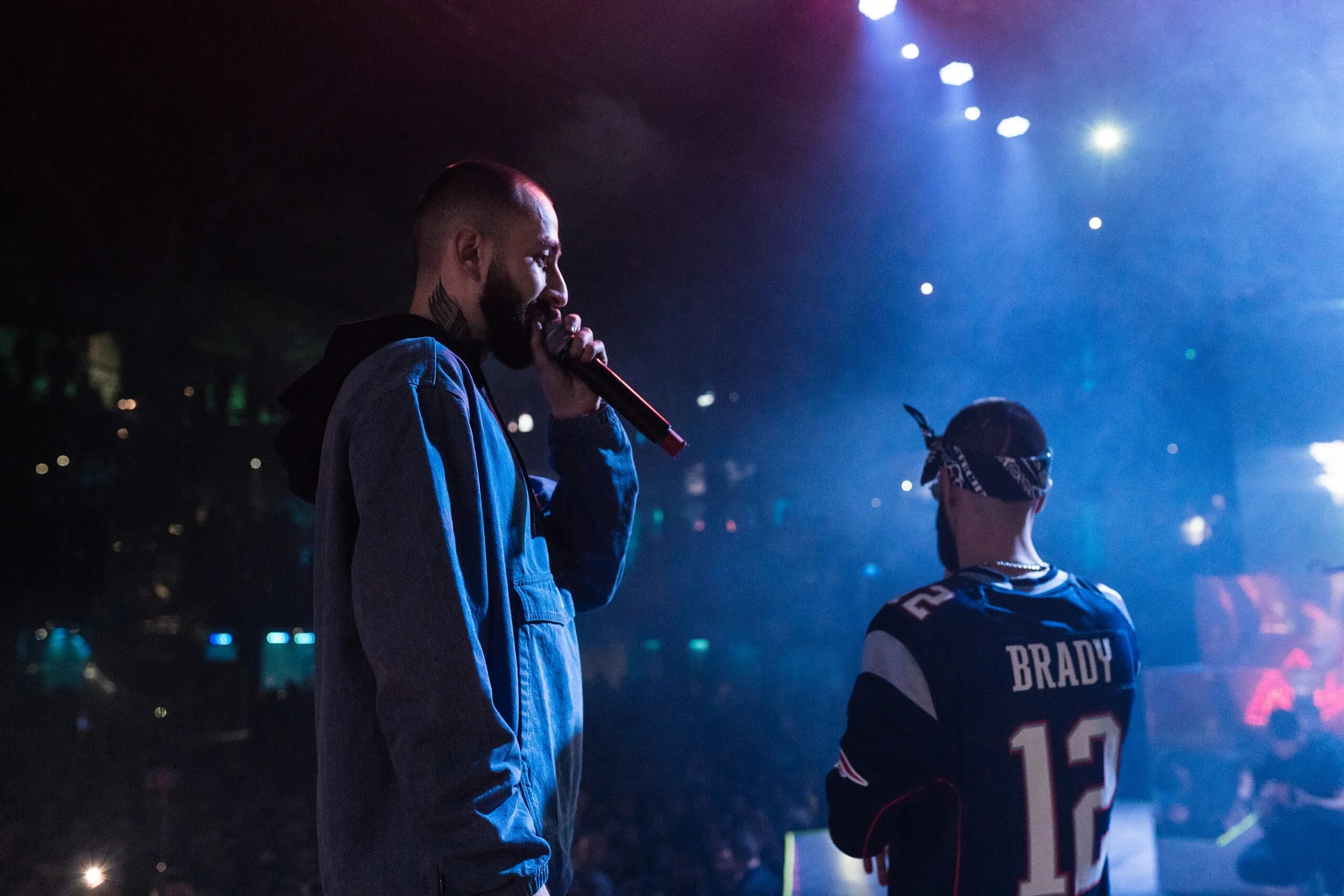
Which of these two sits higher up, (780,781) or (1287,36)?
(1287,36)

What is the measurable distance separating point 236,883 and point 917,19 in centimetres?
612

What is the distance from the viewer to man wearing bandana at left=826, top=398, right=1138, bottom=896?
4.50ft

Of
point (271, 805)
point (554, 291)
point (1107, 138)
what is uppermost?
point (1107, 138)

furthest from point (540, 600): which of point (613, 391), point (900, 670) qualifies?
point (900, 670)

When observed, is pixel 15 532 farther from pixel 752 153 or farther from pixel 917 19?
pixel 917 19

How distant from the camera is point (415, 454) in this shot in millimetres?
779

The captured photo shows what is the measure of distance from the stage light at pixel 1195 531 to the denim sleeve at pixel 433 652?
5934mm

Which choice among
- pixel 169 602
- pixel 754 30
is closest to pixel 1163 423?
pixel 754 30

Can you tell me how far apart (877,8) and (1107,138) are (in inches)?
60.3

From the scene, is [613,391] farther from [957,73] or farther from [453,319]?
[957,73]

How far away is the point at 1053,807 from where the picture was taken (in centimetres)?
140

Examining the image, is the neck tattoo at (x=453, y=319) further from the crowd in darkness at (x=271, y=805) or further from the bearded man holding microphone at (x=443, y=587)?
the crowd in darkness at (x=271, y=805)

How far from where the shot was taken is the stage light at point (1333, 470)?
4.24 metres

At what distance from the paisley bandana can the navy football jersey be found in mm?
202
